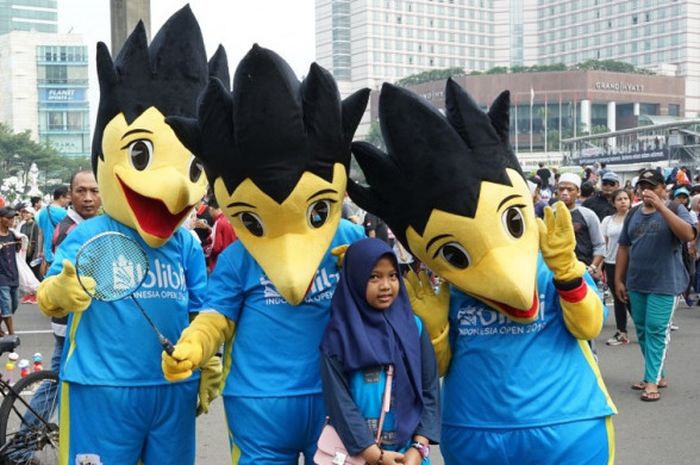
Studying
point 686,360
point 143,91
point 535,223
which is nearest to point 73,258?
point 143,91

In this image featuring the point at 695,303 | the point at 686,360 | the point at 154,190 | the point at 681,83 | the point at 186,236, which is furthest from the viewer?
the point at 681,83

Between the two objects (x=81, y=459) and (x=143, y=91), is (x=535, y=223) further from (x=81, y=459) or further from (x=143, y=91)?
(x=81, y=459)

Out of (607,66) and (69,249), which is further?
(607,66)

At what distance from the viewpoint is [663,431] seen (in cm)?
685

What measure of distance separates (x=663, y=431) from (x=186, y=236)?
4091 millimetres

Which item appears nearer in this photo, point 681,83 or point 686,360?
point 686,360

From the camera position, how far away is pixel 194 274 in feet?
15.3

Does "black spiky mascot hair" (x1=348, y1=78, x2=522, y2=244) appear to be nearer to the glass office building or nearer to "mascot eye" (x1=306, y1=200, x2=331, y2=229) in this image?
"mascot eye" (x1=306, y1=200, x2=331, y2=229)

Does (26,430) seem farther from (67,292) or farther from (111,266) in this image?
(111,266)

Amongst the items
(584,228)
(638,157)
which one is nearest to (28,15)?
(638,157)

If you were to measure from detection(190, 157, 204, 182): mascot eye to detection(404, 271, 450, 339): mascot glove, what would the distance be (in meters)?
1.18

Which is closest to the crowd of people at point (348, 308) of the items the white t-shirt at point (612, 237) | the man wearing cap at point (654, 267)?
the man wearing cap at point (654, 267)

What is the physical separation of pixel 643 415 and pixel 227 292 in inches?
175

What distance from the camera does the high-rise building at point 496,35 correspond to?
124m
